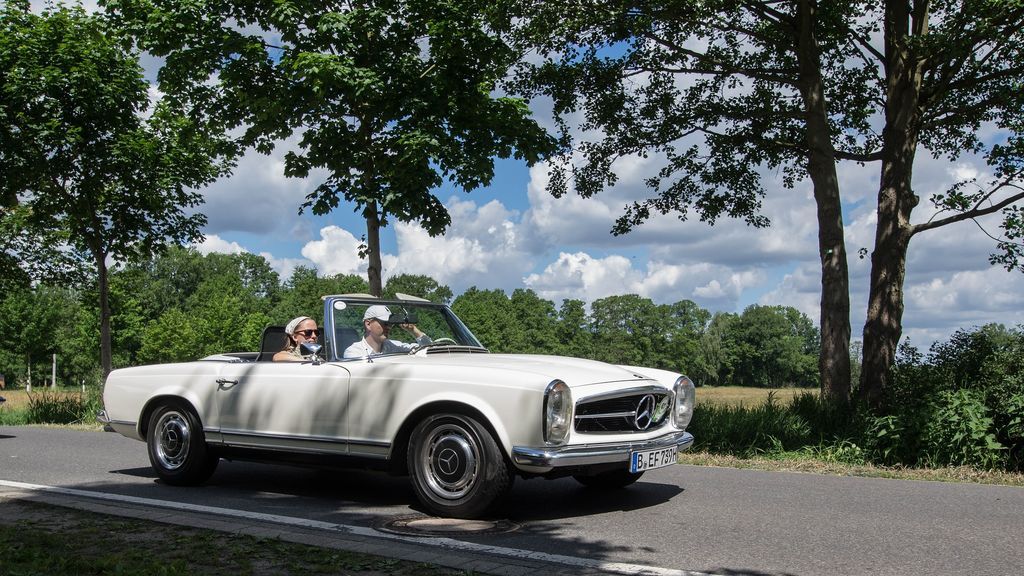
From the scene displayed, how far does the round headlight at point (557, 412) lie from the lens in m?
5.68

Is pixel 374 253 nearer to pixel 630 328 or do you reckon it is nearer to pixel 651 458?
pixel 651 458

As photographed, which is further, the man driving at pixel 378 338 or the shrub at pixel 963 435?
the shrub at pixel 963 435

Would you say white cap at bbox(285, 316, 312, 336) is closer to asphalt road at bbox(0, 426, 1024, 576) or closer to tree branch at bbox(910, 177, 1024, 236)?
asphalt road at bbox(0, 426, 1024, 576)

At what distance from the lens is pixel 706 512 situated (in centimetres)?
639

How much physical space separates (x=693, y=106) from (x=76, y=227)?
1303cm

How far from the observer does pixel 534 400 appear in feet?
18.6

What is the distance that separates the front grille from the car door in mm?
1839

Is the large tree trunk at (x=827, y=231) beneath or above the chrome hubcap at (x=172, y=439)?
above

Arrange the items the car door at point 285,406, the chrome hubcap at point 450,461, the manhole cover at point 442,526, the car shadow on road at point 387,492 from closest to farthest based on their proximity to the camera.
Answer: the manhole cover at point 442,526
the chrome hubcap at point 450,461
the car shadow on road at point 387,492
the car door at point 285,406

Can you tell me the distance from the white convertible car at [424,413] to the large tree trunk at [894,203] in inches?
292

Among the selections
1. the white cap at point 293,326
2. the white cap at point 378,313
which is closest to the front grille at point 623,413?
the white cap at point 378,313

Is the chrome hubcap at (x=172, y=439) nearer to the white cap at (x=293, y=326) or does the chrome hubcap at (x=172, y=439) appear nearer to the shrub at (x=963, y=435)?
the white cap at (x=293, y=326)

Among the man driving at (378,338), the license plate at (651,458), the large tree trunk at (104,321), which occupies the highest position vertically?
the large tree trunk at (104,321)

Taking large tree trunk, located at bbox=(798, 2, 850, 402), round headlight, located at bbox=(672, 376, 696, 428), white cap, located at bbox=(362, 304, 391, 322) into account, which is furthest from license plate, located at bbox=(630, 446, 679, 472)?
large tree trunk, located at bbox=(798, 2, 850, 402)
